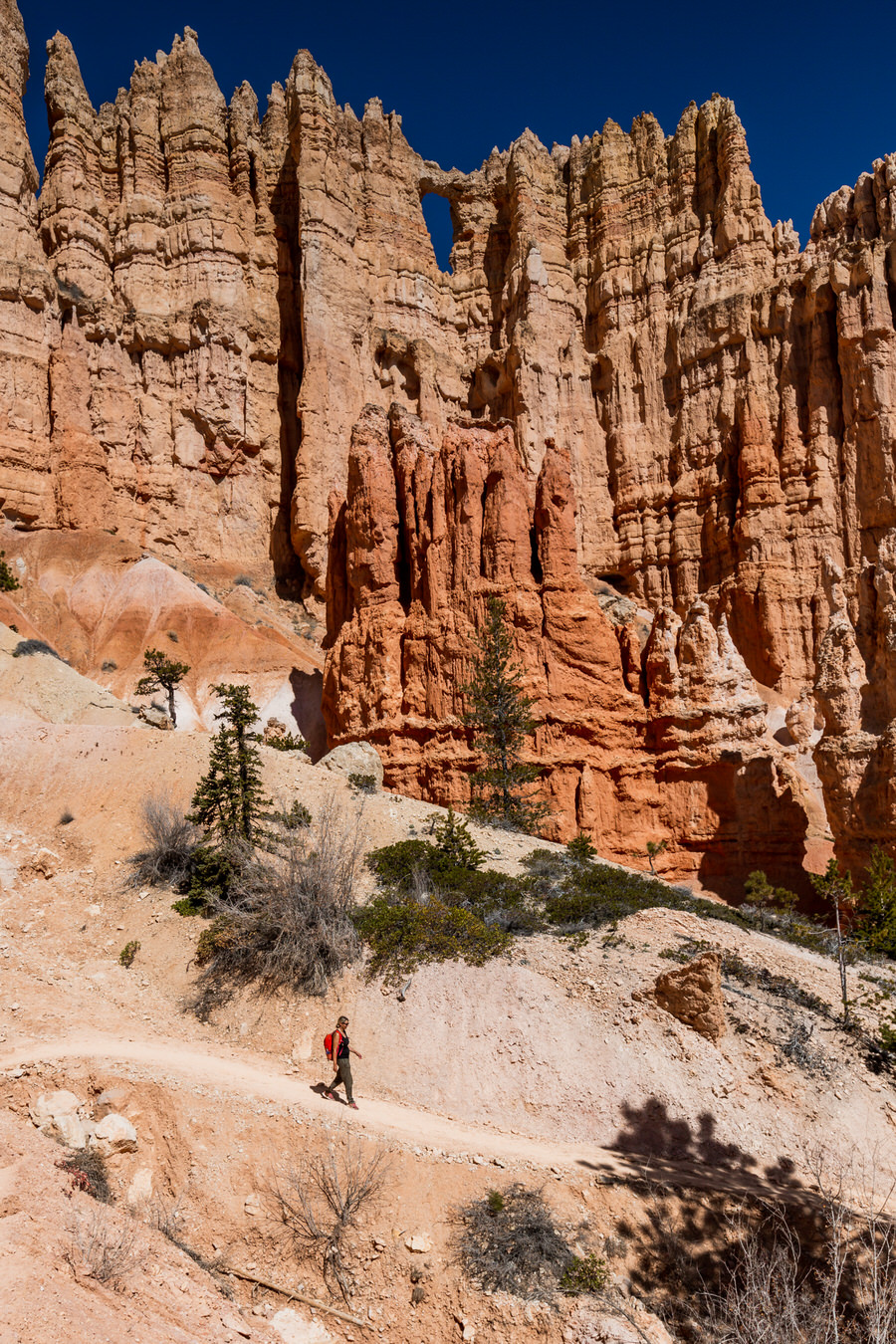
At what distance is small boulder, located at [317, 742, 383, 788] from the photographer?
2450 cm

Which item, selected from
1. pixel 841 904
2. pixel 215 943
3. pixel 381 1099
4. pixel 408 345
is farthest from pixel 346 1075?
pixel 408 345

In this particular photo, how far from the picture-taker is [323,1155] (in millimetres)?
10305

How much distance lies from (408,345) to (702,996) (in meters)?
48.4

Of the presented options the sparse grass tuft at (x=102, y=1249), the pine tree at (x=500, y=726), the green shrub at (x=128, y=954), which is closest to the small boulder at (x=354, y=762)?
the pine tree at (x=500, y=726)

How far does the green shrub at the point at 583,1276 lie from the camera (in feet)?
30.1

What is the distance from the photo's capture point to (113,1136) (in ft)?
33.2

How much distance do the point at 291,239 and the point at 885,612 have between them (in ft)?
147

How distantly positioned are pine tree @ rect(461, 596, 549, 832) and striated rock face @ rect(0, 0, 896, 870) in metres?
4.73

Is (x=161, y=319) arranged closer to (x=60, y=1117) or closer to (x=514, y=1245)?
(x=60, y=1117)

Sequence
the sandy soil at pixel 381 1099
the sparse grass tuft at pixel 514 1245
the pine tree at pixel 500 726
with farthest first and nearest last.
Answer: the pine tree at pixel 500 726 → the sparse grass tuft at pixel 514 1245 → the sandy soil at pixel 381 1099

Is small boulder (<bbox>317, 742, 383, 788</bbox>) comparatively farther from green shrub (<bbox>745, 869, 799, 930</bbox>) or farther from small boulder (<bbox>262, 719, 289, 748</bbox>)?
green shrub (<bbox>745, 869, 799, 930</bbox>)

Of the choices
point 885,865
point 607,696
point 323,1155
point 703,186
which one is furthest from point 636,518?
point 323,1155

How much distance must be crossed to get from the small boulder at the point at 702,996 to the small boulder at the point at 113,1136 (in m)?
8.06

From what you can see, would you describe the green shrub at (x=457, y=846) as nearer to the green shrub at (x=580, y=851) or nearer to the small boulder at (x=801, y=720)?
the green shrub at (x=580, y=851)
